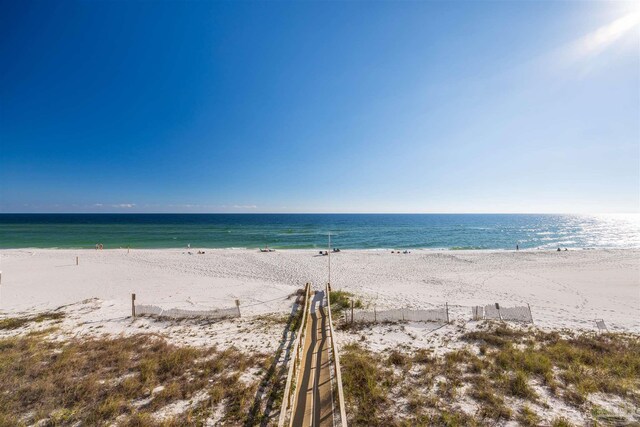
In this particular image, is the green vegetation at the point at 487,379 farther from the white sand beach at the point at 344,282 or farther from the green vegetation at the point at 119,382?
the white sand beach at the point at 344,282

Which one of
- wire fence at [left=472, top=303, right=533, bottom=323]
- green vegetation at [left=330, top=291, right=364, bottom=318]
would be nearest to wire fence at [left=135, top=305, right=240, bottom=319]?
green vegetation at [left=330, top=291, right=364, bottom=318]

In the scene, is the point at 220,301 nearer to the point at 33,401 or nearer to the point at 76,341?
the point at 76,341

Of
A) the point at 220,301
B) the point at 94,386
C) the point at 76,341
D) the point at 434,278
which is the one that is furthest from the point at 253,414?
the point at 434,278

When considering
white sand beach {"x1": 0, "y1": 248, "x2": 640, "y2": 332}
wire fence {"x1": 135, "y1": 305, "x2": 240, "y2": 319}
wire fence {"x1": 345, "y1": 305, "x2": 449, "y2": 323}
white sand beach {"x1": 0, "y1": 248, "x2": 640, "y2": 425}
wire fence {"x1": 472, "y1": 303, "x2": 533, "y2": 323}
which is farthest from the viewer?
white sand beach {"x1": 0, "y1": 248, "x2": 640, "y2": 332}

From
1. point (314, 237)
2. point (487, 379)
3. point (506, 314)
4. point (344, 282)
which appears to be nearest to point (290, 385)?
point (487, 379)

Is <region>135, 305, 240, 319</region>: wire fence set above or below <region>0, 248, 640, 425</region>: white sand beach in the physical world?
above

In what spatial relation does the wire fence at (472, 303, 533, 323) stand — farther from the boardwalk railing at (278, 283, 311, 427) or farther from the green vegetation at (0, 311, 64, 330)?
the green vegetation at (0, 311, 64, 330)

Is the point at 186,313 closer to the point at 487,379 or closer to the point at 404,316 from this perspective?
the point at 404,316
